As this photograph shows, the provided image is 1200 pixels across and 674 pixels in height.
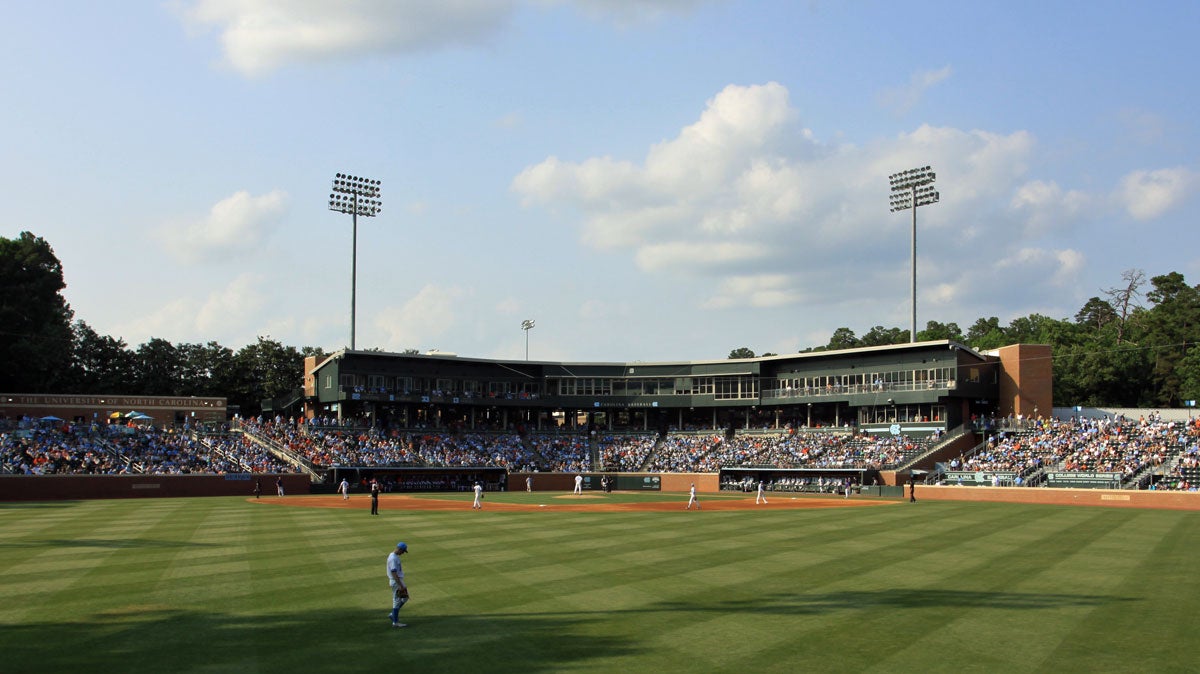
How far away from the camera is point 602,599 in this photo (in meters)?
21.1

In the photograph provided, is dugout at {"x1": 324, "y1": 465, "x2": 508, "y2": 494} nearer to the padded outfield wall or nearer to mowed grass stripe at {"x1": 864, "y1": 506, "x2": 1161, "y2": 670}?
the padded outfield wall

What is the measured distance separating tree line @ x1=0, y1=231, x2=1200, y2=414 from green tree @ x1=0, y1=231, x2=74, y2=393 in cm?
9

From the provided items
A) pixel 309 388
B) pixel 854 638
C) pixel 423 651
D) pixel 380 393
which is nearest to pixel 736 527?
pixel 854 638

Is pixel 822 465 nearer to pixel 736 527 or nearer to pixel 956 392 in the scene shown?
pixel 956 392

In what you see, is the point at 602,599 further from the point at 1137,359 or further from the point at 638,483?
the point at 1137,359

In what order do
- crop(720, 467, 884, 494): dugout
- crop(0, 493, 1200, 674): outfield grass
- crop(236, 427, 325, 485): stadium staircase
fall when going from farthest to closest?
crop(720, 467, 884, 494): dugout, crop(236, 427, 325, 485): stadium staircase, crop(0, 493, 1200, 674): outfield grass

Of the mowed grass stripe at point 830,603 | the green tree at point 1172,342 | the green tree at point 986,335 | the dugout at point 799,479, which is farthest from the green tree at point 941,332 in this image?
the mowed grass stripe at point 830,603

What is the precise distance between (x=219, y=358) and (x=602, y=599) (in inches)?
3648

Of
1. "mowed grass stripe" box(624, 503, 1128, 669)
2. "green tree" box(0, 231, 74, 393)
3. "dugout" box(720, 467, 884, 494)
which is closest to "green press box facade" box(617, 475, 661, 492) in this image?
"dugout" box(720, 467, 884, 494)

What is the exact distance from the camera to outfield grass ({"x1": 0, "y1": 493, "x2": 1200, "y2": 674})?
15.9 m

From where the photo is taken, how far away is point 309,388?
93.1 metres

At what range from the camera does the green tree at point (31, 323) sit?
8700 cm

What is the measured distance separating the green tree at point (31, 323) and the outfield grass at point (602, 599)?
59041mm

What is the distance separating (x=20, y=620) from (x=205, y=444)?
189ft
